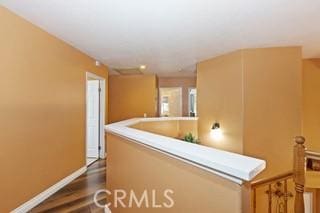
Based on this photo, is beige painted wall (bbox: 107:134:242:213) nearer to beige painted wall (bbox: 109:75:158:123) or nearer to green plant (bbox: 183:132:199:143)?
green plant (bbox: 183:132:199:143)

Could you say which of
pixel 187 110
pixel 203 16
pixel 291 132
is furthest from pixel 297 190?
pixel 187 110

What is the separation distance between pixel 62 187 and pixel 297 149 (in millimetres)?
3260

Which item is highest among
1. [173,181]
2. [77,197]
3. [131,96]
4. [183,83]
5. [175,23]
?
[175,23]

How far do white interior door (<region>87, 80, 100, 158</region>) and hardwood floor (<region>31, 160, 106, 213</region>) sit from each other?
1.57m

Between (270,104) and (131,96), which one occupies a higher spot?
(131,96)

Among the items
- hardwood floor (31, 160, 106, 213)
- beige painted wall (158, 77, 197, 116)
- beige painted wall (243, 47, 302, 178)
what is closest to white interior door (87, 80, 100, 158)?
hardwood floor (31, 160, 106, 213)

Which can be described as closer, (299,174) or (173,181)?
(173,181)

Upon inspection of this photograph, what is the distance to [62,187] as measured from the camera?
140 inches

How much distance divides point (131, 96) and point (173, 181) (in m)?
5.84

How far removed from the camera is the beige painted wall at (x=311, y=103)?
5160 mm

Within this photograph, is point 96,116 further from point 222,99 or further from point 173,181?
point 173,181

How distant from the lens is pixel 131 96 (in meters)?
7.08

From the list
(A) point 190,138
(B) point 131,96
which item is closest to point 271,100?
(A) point 190,138

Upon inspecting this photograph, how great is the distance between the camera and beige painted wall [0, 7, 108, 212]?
2.41m
